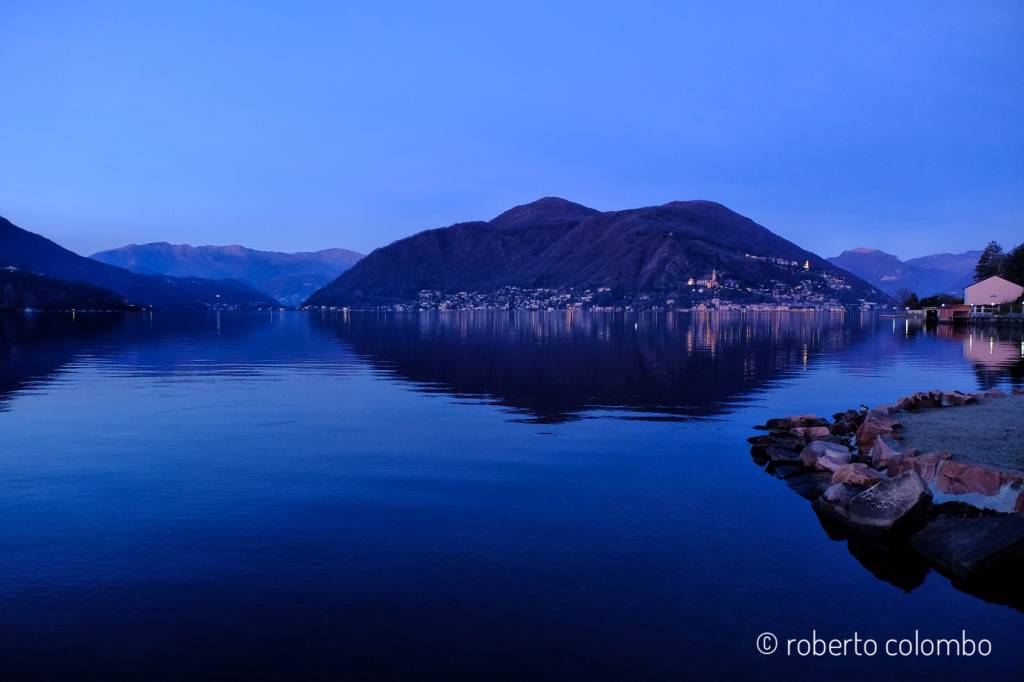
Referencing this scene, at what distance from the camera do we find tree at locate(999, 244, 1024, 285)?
15550 centimetres

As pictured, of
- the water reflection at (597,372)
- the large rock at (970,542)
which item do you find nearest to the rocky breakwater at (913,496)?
the large rock at (970,542)

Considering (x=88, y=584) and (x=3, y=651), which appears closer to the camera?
(x=3, y=651)

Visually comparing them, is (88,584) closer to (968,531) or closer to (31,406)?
(968,531)

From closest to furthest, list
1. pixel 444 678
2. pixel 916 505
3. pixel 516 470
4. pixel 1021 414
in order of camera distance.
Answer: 1. pixel 444 678
2. pixel 916 505
3. pixel 516 470
4. pixel 1021 414

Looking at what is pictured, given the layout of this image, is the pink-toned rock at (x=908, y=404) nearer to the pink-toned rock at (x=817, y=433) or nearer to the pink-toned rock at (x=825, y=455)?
the pink-toned rock at (x=817, y=433)

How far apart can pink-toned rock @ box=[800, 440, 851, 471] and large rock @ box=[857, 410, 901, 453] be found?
3.50ft

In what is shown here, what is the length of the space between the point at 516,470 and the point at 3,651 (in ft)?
44.9

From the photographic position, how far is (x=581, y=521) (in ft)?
54.9

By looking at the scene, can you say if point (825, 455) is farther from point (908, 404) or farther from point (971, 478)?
point (908, 404)

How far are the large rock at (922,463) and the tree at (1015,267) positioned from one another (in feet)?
553

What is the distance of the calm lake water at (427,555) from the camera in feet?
35.0

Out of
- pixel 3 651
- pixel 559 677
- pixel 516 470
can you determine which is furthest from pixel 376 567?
pixel 516 470

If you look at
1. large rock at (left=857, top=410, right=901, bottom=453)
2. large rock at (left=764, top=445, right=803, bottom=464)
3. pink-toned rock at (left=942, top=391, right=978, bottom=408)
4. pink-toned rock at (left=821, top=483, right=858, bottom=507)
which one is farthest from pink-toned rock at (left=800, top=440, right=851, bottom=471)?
pink-toned rock at (left=942, top=391, right=978, bottom=408)

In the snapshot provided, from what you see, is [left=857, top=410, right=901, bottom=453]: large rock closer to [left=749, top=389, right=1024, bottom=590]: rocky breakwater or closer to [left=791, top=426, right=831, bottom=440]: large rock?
[left=749, top=389, right=1024, bottom=590]: rocky breakwater
